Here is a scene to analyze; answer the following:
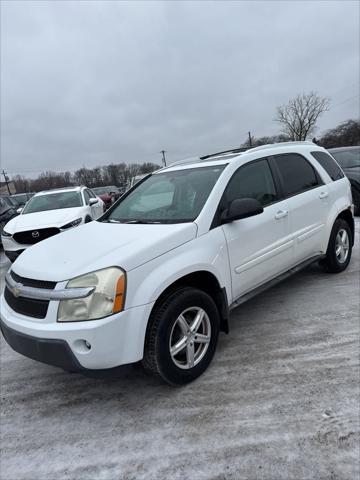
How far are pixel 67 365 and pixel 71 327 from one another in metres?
0.28

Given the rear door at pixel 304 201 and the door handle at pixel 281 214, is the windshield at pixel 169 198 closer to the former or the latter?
the door handle at pixel 281 214

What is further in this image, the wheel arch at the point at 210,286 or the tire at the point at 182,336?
the wheel arch at the point at 210,286

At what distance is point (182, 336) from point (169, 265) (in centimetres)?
57

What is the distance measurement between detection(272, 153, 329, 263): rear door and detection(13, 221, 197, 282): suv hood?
1528 millimetres

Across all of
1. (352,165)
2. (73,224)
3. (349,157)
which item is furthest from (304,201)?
(349,157)

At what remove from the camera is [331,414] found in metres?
2.26

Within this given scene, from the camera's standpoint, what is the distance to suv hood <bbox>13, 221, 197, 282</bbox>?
Result: 95.0 inches

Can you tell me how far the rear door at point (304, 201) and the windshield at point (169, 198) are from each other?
0.96 meters

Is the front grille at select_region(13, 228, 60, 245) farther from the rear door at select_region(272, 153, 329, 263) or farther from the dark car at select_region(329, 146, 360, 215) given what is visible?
the dark car at select_region(329, 146, 360, 215)

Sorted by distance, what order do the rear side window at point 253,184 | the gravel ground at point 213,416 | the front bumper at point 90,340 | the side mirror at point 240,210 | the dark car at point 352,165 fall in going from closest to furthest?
the gravel ground at point 213,416 < the front bumper at point 90,340 < the side mirror at point 240,210 < the rear side window at point 253,184 < the dark car at point 352,165

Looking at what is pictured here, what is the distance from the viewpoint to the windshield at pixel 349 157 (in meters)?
8.81

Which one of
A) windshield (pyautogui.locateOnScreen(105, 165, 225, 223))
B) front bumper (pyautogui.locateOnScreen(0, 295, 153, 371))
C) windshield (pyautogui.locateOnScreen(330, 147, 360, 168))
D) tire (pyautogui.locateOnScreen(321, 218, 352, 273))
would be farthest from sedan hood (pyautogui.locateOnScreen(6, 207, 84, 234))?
windshield (pyautogui.locateOnScreen(330, 147, 360, 168))

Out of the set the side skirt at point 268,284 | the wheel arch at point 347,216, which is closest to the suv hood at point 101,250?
the side skirt at point 268,284

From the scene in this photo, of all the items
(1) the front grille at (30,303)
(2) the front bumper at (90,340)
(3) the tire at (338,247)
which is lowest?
(3) the tire at (338,247)
